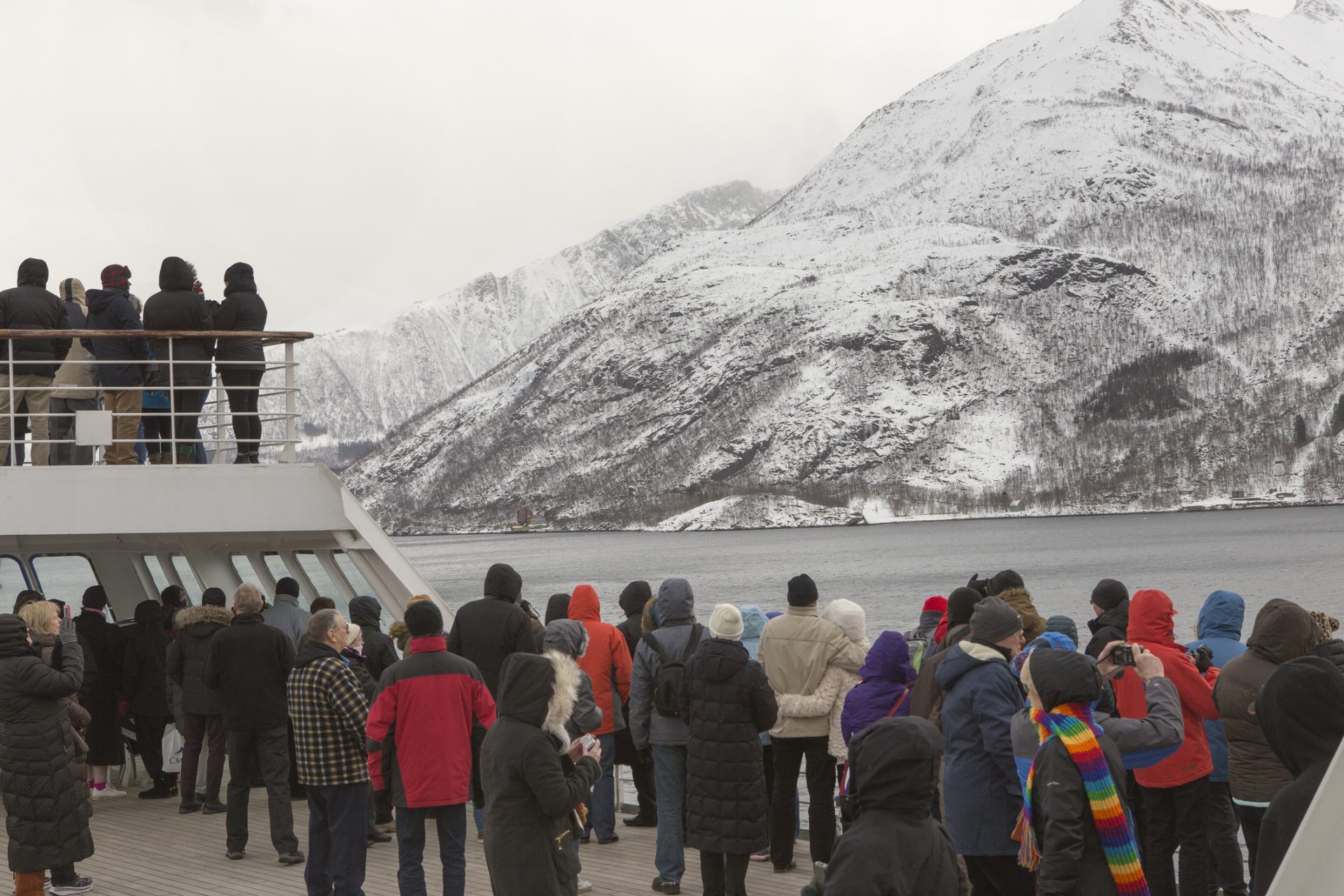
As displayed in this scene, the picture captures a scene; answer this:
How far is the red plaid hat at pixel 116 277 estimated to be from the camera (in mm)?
11336

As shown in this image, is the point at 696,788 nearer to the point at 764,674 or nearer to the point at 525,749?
the point at 764,674

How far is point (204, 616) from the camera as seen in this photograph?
33.9 feet

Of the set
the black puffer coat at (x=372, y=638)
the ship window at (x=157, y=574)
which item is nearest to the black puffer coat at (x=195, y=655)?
the black puffer coat at (x=372, y=638)

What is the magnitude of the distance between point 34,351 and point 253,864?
17.2ft

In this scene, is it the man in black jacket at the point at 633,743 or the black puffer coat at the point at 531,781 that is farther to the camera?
the man in black jacket at the point at 633,743

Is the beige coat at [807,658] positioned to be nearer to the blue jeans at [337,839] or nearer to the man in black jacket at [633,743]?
the man in black jacket at [633,743]

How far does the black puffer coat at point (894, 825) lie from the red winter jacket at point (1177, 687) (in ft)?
11.2

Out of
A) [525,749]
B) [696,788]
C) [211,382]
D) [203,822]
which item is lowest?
[203,822]

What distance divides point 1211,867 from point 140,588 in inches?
388

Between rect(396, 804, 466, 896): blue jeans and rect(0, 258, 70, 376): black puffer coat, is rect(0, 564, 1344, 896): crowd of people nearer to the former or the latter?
rect(396, 804, 466, 896): blue jeans

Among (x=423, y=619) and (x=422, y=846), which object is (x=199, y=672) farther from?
(x=423, y=619)

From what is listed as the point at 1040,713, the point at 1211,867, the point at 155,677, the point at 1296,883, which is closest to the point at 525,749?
the point at 1040,713

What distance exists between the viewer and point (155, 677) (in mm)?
11297

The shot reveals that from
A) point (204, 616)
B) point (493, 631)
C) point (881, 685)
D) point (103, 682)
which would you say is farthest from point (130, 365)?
point (881, 685)
